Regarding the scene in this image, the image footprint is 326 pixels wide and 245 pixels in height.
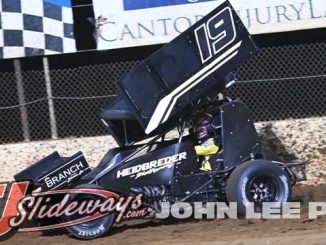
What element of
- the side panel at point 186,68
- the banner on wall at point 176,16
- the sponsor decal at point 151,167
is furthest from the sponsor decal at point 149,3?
the sponsor decal at point 151,167

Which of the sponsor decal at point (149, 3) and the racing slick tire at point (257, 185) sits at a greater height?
the sponsor decal at point (149, 3)

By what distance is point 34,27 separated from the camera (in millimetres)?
10180

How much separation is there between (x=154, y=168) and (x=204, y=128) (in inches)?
28.7

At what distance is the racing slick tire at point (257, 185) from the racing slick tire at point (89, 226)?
131 cm

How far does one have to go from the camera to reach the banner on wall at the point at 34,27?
33.3 feet

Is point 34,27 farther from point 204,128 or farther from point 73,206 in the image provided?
point 73,206

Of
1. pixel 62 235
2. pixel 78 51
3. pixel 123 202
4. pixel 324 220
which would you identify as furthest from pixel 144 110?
pixel 78 51

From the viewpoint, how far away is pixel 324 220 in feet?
25.1

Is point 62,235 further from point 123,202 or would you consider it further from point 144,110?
point 144,110

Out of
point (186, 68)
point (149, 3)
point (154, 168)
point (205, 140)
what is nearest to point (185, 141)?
point (205, 140)

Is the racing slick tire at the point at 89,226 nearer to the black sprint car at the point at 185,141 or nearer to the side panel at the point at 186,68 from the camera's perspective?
the black sprint car at the point at 185,141

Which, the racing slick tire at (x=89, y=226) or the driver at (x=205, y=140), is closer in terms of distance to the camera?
the racing slick tire at (x=89, y=226)

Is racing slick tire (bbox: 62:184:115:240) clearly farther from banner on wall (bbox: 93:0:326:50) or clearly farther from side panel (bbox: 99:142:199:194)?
banner on wall (bbox: 93:0:326:50)

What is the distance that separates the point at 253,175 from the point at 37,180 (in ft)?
7.31
